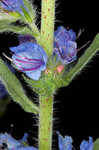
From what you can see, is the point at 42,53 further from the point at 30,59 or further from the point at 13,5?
the point at 13,5

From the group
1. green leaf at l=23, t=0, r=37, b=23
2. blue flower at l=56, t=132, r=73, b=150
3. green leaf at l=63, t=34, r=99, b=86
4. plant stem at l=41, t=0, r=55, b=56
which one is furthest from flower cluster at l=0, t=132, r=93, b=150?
green leaf at l=23, t=0, r=37, b=23

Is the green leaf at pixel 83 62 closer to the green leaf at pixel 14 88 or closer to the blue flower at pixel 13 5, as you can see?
the green leaf at pixel 14 88

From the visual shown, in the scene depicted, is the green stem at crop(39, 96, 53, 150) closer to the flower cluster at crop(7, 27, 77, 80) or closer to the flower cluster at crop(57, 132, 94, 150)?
the flower cluster at crop(57, 132, 94, 150)

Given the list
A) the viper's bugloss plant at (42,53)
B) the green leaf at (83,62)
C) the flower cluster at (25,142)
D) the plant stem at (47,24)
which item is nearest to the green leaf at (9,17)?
the viper's bugloss plant at (42,53)

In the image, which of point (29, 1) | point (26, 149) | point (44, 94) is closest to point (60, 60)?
point (44, 94)

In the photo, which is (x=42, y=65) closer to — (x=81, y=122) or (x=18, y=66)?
→ (x=18, y=66)
